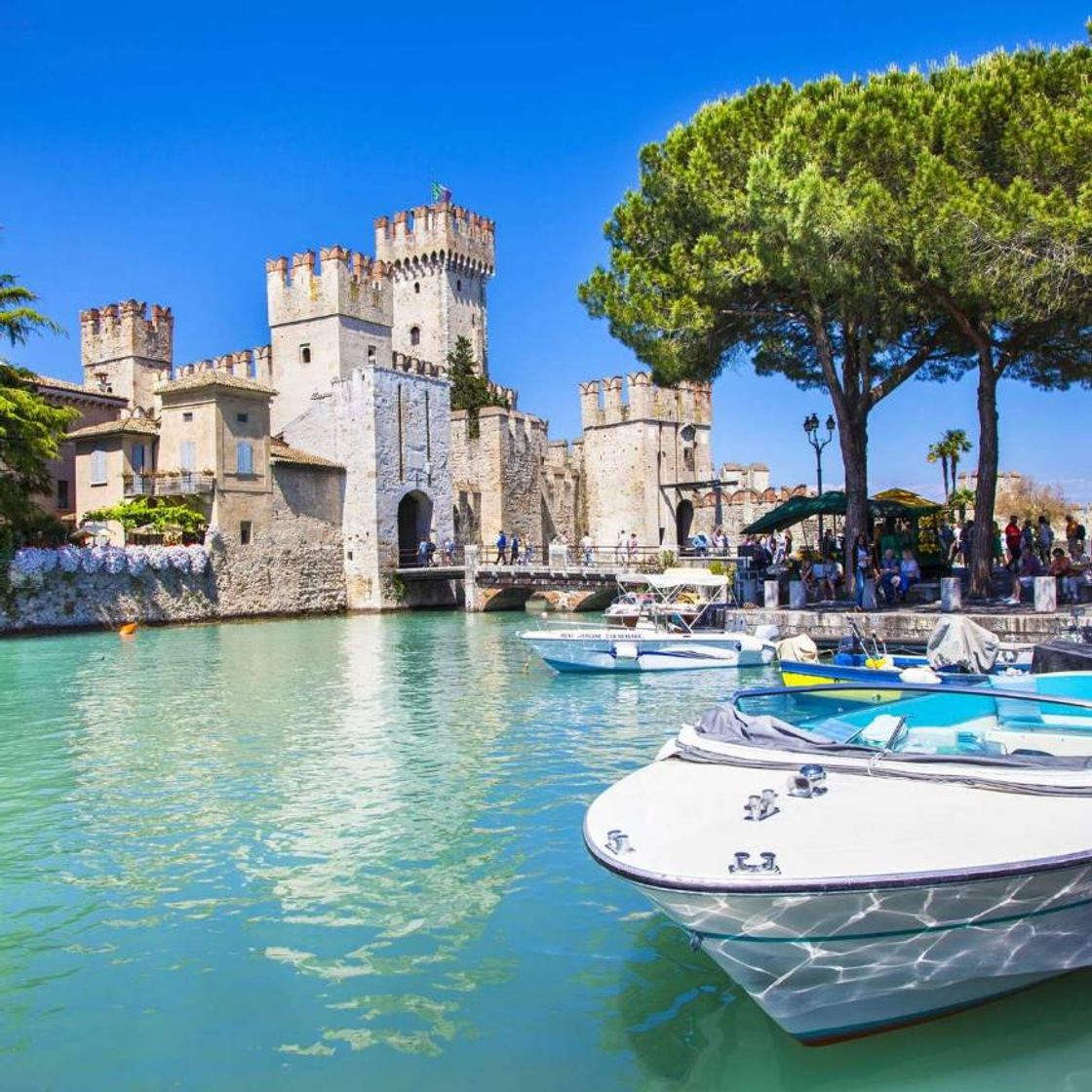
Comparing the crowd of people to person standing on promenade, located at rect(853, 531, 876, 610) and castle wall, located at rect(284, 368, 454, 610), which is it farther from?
castle wall, located at rect(284, 368, 454, 610)

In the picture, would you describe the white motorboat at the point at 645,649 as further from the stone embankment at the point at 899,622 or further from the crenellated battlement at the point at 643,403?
the crenellated battlement at the point at 643,403

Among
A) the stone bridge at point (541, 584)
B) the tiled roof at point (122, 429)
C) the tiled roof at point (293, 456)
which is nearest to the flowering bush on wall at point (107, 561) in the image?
the tiled roof at point (122, 429)

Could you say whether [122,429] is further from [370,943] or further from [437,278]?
[370,943]

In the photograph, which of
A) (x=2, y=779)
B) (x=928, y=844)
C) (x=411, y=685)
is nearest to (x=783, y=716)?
(x=928, y=844)

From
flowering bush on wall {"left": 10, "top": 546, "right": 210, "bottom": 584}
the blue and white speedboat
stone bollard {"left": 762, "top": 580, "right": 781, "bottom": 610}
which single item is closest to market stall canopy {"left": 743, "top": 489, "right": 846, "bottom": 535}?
stone bollard {"left": 762, "top": 580, "right": 781, "bottom": 610}

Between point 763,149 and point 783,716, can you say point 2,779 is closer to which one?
point 783,716

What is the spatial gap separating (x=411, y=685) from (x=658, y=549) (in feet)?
77.8

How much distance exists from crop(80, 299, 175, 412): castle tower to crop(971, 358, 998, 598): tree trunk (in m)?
39.0

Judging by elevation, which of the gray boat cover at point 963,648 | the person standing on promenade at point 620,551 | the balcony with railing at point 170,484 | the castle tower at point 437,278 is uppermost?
the castle tower at point 437,278

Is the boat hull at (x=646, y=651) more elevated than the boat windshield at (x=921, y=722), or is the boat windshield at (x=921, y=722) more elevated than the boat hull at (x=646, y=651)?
the boat windshield at (x=921, y=722)

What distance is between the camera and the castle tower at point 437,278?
6016 cm

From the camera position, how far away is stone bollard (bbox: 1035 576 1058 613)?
64.5 ft

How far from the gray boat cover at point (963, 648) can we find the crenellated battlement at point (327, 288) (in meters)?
37.8

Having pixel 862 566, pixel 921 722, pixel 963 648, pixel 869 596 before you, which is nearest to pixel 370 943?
pixel 921 722
